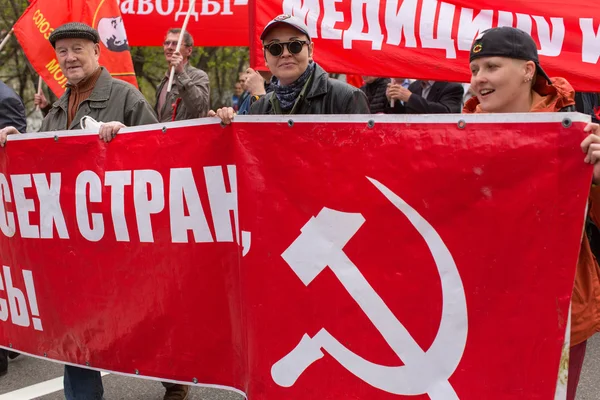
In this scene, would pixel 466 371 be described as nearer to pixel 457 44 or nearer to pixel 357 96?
pixel 357 96

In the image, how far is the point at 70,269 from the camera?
343cm

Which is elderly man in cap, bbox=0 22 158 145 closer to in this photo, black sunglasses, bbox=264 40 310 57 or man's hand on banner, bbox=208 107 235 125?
black sunglasses, bbox=264 40 310 57

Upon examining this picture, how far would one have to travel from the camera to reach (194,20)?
7.96m

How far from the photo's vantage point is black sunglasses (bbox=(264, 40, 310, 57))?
3.31 metres

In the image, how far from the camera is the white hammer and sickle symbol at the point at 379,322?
2389 millimetres

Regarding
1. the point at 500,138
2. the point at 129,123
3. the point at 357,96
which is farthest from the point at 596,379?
the point at 129,123

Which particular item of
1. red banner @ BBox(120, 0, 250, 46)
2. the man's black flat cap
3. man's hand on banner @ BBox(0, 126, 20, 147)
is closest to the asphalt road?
man's hand on banner @ BBox(0, 126, 20, 147)

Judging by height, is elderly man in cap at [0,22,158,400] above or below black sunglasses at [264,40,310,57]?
below

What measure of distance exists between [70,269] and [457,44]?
2.55m

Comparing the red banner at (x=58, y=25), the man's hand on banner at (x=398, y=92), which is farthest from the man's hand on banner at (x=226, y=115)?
the man's hand on banner at (x=398, y=92)

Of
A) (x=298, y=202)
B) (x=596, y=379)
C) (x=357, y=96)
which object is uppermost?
(x=357, y=96)

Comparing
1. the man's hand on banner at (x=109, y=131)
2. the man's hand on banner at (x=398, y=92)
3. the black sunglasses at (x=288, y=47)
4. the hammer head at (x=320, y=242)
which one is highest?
the black sunglasses at (x=288, y=47)

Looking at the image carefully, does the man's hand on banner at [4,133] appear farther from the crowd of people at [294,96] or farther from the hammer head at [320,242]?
the hammer head at [320,242]

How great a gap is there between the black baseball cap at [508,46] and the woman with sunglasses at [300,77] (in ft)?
3.04
